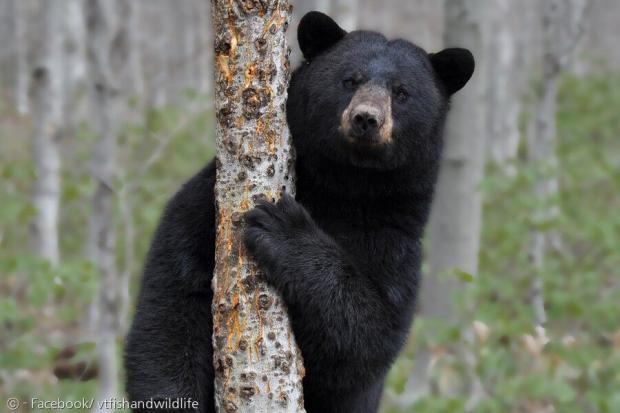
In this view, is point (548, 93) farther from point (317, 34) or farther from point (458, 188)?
point (317, 34)

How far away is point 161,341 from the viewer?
3.43 m

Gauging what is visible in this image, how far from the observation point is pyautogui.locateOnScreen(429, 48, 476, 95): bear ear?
12.3ft

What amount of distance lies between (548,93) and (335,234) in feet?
20.9

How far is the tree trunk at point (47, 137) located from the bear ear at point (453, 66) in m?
5.46

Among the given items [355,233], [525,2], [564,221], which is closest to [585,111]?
[564,221]

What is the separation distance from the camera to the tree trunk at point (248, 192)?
2.87 m

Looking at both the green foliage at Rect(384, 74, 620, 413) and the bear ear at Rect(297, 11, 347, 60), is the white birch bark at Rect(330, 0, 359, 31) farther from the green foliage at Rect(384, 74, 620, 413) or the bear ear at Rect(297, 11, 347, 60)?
the bear ear at Rect(297, 11, 347, 60)

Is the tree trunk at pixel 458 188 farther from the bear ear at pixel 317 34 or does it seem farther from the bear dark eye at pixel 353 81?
the bear dark eye at pixel 353 81

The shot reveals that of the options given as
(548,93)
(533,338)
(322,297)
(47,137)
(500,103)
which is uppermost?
(500,103)

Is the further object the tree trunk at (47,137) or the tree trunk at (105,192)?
the tree trunk at (47,137)

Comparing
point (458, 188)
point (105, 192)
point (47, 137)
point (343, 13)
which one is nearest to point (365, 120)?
point (105, 192)

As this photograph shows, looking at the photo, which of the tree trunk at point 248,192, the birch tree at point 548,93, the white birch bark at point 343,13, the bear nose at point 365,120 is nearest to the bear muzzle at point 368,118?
the bear nose at point 365,120

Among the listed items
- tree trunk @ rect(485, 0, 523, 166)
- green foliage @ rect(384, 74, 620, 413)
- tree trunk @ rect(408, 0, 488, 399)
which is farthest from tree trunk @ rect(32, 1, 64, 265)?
tree trunk @ rect(485, 0, 523, 166)

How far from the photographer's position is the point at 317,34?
3.70 meters
